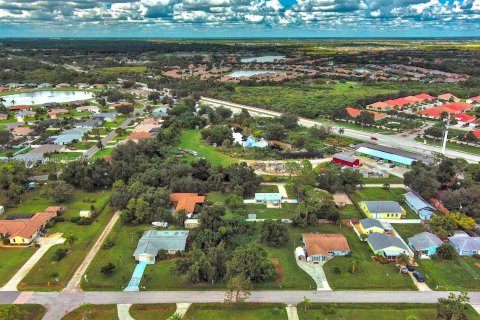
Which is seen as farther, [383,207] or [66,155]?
[66,155]

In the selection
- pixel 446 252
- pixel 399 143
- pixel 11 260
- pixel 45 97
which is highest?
pixel 446 252

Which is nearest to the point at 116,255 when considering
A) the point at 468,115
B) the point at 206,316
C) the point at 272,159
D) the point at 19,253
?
the point at 19,253

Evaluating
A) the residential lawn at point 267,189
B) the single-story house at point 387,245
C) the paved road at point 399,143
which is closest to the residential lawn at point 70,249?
the residential lawn at point 267,189

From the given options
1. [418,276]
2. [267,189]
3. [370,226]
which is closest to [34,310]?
[267,189]

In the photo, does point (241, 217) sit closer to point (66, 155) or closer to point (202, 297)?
point (202, 297)

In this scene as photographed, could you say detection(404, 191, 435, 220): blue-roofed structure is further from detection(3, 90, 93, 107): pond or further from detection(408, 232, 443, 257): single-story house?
detection(3, 90, 93, 107): pond

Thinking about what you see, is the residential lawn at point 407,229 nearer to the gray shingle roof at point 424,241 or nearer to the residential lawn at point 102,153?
the gray shingle roof at point 424,241

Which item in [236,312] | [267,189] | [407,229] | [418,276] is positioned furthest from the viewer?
[267,189]
